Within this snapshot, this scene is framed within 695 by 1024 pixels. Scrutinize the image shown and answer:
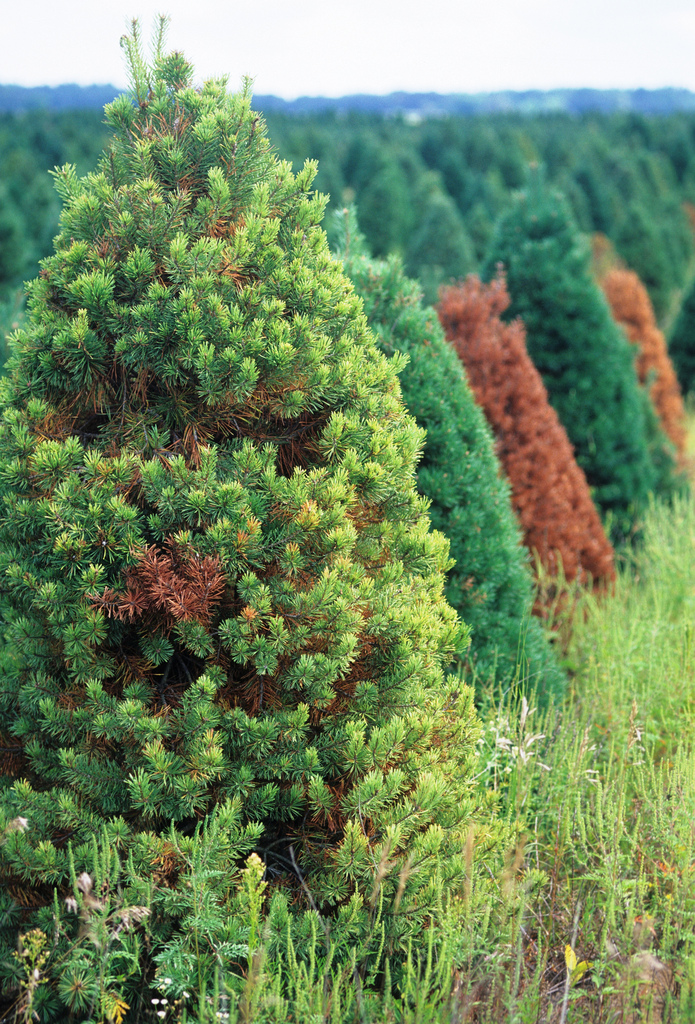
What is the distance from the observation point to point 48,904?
2098 mm

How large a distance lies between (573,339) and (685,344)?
7.41 m

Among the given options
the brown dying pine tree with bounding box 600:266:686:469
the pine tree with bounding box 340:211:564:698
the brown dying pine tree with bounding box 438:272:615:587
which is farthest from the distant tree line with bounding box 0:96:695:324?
the pine tree with bounding box 340:211:564:698

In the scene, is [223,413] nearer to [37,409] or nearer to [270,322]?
[270,322]

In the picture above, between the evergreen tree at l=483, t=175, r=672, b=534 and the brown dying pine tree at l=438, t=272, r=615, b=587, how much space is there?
1037 millimetres

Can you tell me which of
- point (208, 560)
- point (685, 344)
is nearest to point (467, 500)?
point (208, 560)

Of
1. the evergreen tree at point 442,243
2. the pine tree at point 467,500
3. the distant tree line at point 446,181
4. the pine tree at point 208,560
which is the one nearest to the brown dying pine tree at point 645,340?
the distant tree line at point 446,181

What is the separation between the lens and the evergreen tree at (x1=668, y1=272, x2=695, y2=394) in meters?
12.1

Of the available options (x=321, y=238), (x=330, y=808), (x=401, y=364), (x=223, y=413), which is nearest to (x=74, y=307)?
(x=223, y=413)

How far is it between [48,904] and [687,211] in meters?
33.6

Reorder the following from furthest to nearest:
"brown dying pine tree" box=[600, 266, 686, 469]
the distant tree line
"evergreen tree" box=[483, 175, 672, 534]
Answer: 1. the distant tree line
2. "brown dying pine tree" box=[600, 266, 686, 469]
3. "evergreen tree" box=[483, 175, 672, 534]

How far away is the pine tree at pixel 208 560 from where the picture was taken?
203 centimetres

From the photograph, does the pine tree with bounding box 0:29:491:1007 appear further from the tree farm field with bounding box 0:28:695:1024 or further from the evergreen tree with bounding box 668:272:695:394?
the evergreen tree with bounding box 668:272:695:394

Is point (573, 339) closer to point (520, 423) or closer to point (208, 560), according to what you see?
point (520, 423)

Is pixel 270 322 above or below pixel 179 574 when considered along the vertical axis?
above
